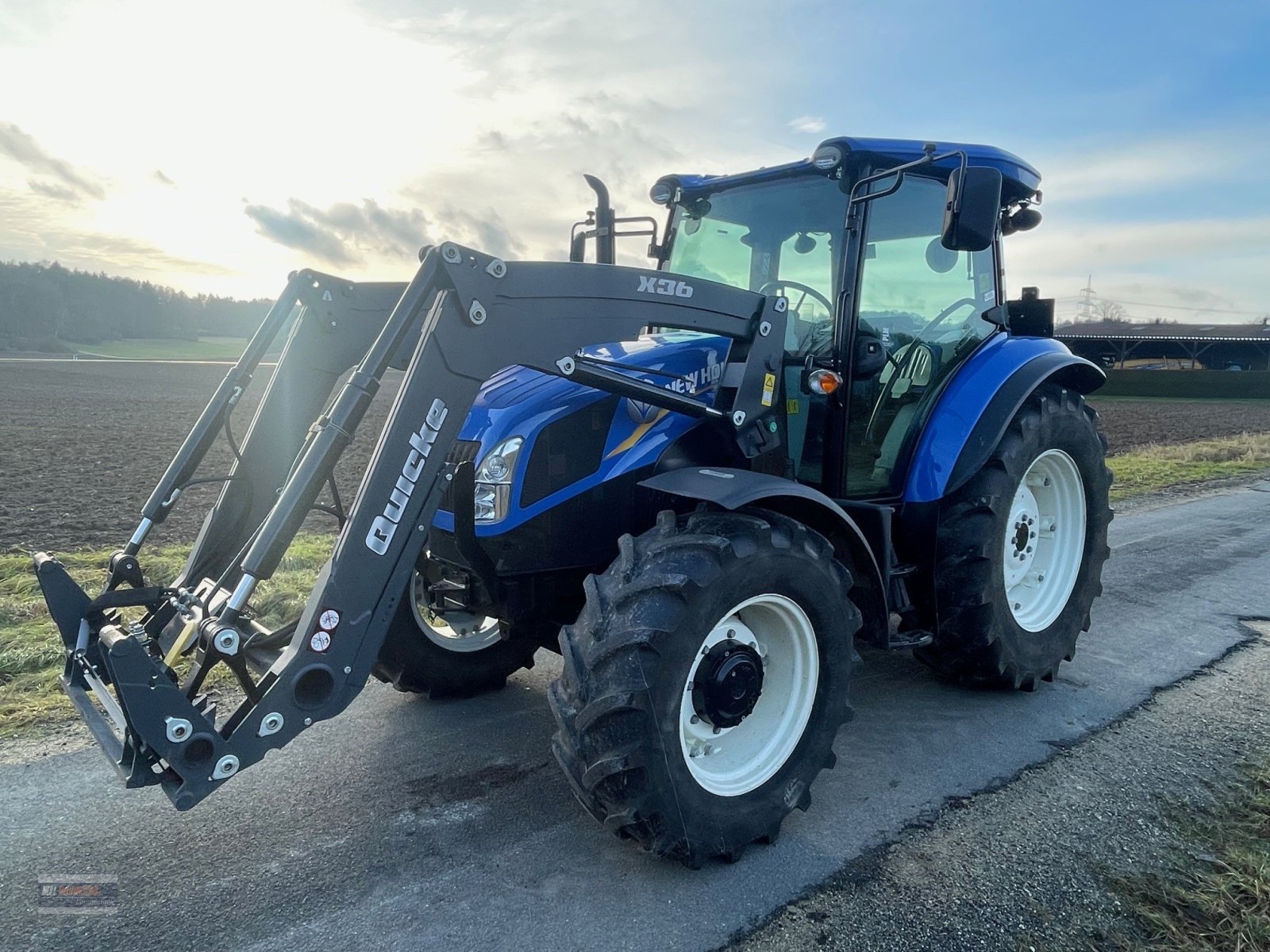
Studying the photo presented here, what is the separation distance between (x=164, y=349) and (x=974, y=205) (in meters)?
60.5

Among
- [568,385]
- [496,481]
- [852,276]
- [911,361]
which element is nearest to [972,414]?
[911,361]

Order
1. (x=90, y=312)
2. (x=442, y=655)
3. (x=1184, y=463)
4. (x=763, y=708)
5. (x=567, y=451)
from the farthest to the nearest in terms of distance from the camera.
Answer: (x=90, y=312) → (x=1184, y=463) → (x=442, y=655) → (x=567, y=451) → (x=763, y=708)

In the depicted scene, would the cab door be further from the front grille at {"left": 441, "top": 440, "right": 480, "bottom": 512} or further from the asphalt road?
the front grille at {"left": 441, "top": 440, "right": 480, "bottom": 512}

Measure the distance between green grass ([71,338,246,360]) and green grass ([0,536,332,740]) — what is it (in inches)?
1902

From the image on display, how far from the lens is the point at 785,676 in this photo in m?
3.20

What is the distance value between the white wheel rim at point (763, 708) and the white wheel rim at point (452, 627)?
1.26 m

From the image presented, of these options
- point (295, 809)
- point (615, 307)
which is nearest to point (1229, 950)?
point (615, 307)

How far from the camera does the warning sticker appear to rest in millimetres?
3568

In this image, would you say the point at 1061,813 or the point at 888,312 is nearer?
the point at 1061,813

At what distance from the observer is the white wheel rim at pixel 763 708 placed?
9.71 feet

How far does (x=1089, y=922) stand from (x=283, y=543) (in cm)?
258

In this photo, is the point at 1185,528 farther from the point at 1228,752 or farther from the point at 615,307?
the point at 615,307

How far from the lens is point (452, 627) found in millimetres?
4164

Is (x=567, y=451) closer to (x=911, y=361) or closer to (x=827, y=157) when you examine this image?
(x=827, y=157)
